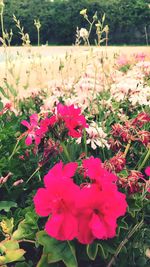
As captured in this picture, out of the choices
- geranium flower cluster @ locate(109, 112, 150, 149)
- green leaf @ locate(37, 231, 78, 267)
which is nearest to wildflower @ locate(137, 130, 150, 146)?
geranium flower cluster @ locate(109, 112, 150, 149)

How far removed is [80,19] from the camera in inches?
1075

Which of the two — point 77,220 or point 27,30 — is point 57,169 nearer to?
point 77,220

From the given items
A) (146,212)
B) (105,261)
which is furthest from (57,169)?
(146,212)

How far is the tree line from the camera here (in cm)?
2719

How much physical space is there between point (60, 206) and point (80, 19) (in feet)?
87.0

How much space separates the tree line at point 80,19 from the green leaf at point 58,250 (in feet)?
84.8

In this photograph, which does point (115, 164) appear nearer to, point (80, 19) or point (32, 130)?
point (32, 130)

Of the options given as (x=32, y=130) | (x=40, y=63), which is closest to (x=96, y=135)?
(x=32, y=130)

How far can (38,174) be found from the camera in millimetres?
2377

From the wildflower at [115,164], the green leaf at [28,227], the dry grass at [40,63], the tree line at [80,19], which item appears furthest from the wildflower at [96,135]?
the tree line at [80,19]

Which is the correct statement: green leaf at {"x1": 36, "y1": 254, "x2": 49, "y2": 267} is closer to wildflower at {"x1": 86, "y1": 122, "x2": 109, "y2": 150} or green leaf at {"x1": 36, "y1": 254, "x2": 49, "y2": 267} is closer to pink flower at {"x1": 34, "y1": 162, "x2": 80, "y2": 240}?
pink flower at {"x1": 34, "y1": 162, "x2": 80, "y2": 240}

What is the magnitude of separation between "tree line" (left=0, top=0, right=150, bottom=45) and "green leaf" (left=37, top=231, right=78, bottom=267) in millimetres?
25858

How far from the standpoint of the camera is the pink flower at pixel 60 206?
1491 millimetres

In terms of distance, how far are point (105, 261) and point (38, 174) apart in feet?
1.91
